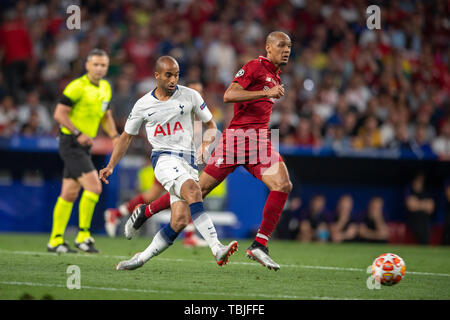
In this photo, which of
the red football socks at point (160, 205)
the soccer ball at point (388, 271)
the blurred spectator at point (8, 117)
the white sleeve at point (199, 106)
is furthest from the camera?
the blurred spectator at point (8, 117)

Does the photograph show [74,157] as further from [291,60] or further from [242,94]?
[291,60]

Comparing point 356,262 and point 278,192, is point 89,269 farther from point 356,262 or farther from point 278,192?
point 356,262

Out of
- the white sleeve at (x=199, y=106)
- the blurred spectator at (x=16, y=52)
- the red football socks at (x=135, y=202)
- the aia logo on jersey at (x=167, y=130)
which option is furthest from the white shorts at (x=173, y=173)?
the blurred spectator at (x=16, y=52)

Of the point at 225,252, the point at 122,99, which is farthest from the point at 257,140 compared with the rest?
the point at 122,99

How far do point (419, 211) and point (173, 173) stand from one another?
8626mm

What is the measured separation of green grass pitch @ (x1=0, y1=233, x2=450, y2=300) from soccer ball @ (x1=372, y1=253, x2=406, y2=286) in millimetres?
97

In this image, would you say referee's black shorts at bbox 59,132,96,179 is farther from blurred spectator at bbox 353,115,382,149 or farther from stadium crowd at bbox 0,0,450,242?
blurred spectator at bbox 353,115,382,149

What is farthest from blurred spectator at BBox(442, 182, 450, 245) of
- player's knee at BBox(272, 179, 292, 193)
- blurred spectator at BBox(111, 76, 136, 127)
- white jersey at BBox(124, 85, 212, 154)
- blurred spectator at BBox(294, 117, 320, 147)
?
white jersey at BBox(124, 85, 212, 154)

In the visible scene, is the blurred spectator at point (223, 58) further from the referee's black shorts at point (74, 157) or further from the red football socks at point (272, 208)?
the red football socks at point (272, 208)

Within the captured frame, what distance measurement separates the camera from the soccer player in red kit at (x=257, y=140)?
7.75 meters

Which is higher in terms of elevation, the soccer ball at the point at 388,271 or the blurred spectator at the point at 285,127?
the blurred spectator at the point at 285,127

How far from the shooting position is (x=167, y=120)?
24.5 ft

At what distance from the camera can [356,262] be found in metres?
9.68

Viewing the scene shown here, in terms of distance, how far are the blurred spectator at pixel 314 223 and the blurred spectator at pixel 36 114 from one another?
17.5ft
